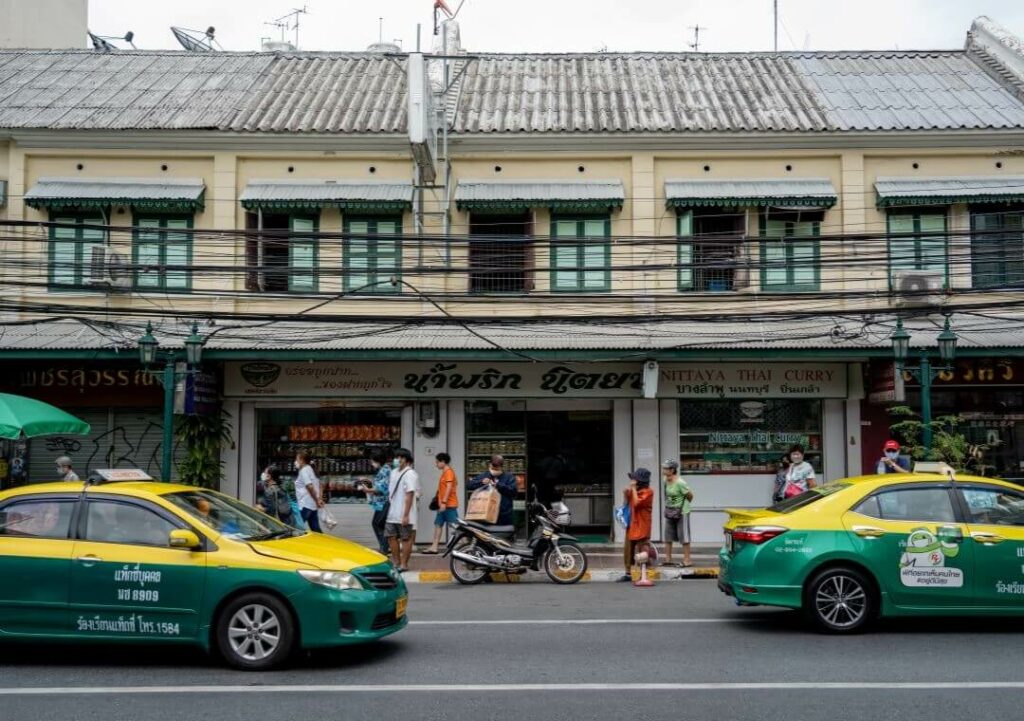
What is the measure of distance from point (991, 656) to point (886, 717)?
95.5 inches

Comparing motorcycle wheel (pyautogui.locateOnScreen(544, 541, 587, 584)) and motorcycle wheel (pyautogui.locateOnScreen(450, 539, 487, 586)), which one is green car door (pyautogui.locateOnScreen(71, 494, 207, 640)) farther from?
motorcycle wheel (pyautogui.locateOnScreen(544, 541, 587, 584))

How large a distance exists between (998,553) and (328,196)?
40.2 feet

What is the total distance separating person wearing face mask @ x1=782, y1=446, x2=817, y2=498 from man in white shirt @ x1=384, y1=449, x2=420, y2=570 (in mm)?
5898

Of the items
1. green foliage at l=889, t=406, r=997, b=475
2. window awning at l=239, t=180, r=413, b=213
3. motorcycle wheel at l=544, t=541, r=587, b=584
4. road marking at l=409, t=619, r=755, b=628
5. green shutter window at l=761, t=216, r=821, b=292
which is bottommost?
road marking at l=409, t=619, r=755, b=628

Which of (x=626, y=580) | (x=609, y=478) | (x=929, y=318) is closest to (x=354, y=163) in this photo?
(x=609, y=478)

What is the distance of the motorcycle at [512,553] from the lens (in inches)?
544

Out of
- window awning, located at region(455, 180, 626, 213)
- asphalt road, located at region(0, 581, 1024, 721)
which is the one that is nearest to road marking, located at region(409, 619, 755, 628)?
asphalt road, located at region(0, 581, 1024, 721)

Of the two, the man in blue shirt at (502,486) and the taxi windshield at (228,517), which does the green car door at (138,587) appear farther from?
the man in blue shirt at (502,486)

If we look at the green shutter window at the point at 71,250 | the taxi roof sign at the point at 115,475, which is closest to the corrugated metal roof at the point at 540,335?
the green shutter window at the point at 71,250

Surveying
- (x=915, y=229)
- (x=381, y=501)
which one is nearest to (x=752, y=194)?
(x=915, y=229)

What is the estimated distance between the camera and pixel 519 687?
7777 millimetres

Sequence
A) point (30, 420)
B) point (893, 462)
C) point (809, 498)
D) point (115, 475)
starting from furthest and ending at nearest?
point (893, 462), point (30, 420), point (809, 498), point (115, 475)

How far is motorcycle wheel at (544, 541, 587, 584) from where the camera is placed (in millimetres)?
14062

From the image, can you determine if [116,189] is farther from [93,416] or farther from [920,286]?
[920,286]
